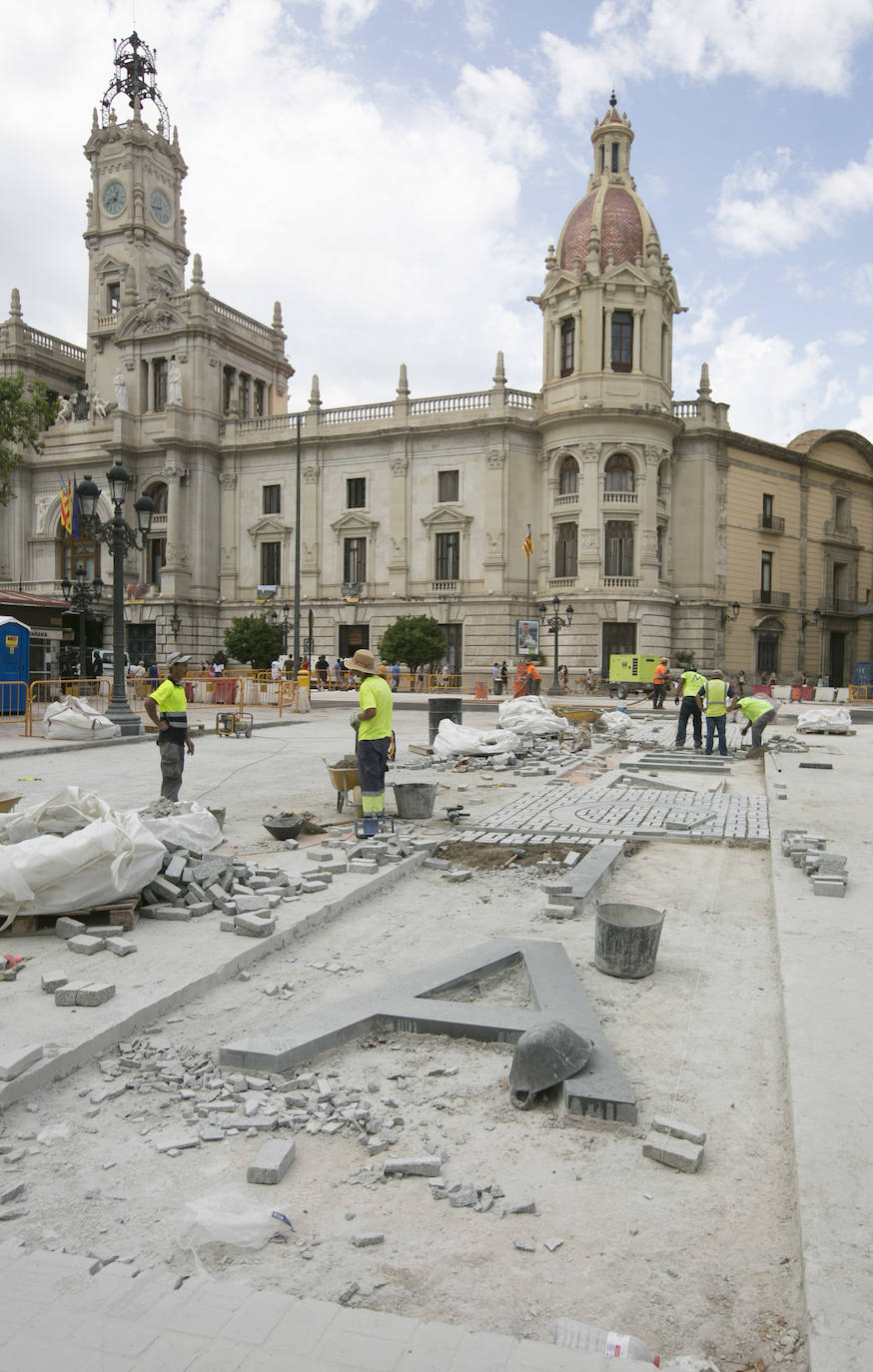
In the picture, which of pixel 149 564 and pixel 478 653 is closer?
pixel 478 653

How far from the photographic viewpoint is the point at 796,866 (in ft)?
22.6

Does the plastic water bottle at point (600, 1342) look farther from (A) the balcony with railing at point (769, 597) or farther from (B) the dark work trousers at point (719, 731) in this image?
(A) the balcony with railing at point (769, 597)

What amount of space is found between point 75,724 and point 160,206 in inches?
1682

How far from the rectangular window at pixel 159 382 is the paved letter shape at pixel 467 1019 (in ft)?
150

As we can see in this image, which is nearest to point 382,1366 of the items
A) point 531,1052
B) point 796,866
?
point 531,1052

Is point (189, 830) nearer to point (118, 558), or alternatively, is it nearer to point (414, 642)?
point (118, 558)

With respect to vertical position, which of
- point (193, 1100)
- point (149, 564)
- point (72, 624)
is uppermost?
point (149, 564)

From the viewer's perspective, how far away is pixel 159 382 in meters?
45.9

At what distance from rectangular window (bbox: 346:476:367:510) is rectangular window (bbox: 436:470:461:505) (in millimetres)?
3801

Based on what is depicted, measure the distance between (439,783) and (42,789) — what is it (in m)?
4.79

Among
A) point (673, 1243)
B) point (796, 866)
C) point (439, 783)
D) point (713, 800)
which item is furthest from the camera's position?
point (439, 783)

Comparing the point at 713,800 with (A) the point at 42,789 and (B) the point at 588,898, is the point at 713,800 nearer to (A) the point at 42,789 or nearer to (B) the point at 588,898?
(B) the point at 588,898

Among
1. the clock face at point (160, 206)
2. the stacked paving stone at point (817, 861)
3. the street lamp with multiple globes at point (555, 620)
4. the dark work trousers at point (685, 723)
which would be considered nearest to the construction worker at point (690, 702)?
the dark work trousers at point (685, 723)

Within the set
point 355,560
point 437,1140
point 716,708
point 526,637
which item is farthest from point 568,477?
point 437,1140
